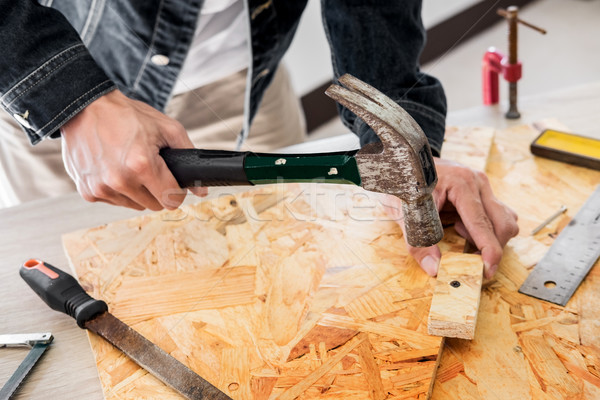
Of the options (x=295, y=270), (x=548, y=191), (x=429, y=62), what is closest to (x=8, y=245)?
(x=295, y=270)

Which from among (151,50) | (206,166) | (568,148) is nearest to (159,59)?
(151,50)

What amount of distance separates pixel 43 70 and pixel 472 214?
0.93 metres

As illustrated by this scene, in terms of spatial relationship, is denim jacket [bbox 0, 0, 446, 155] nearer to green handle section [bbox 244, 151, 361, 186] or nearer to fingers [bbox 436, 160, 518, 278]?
fingers [bbox 436, 160, 518, 278]

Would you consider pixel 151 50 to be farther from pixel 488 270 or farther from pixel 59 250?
pixel 488 270

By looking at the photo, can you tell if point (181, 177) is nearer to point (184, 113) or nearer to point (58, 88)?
point (58, 88)

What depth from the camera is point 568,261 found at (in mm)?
1194

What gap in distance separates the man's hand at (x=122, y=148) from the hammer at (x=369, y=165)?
5 centimetres

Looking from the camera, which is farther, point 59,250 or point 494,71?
point 494,71

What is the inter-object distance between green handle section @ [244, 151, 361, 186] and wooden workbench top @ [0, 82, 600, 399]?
0.38 metres

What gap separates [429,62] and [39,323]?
384cm

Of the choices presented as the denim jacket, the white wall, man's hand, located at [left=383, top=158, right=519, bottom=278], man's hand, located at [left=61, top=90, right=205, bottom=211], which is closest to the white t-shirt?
the denim jacket

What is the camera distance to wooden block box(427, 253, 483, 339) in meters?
1.02

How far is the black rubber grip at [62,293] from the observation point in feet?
3.87

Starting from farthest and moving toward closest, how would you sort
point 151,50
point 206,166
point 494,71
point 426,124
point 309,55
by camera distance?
point 309,55 < point 494,71 < point 151,50 < point 426,124 < point 206,166
